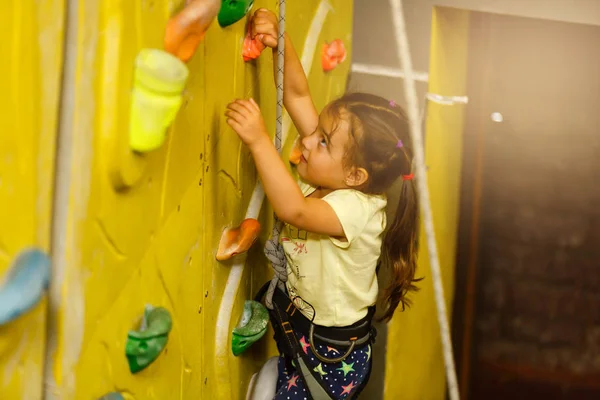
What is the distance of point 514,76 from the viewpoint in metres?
1.23

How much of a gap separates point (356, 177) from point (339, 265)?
0.13 metres

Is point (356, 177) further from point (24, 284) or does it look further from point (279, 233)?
point (24, 284)

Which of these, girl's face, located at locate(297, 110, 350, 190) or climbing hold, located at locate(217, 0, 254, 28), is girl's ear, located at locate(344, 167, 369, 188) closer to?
girl's face, located at locate(297, 110, 350, 190)

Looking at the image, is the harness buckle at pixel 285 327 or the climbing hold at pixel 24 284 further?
the harness buckle at pixel 285 327

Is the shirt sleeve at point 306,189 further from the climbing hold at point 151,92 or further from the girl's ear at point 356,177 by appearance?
the climbing hold at point 151,92

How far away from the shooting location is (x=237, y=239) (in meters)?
0.97

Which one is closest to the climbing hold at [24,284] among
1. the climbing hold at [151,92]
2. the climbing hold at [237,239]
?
the climbing hold at [151,92]

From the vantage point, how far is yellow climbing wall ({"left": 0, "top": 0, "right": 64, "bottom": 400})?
0.53 metres

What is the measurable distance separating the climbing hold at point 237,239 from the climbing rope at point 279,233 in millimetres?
29

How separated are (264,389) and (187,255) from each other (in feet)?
1.02

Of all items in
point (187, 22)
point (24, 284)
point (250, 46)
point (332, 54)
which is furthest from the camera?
point (332, 54)

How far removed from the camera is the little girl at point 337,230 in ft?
3.07

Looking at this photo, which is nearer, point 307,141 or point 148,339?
point 148,339

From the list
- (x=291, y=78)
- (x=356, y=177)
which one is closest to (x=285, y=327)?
(x=356, y=177)
